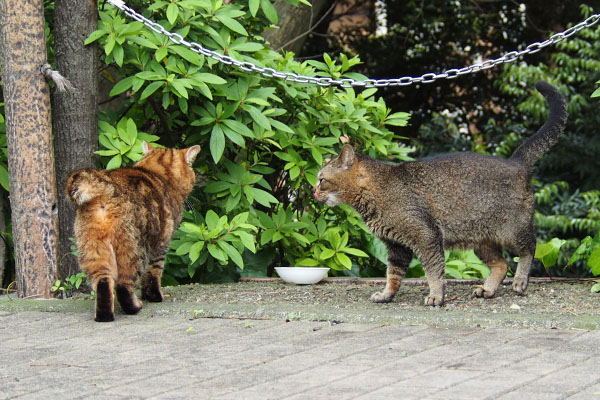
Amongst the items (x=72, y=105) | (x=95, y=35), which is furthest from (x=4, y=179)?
(x=95, y=35)

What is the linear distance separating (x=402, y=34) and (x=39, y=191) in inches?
359

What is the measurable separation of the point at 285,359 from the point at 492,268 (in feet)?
8.31

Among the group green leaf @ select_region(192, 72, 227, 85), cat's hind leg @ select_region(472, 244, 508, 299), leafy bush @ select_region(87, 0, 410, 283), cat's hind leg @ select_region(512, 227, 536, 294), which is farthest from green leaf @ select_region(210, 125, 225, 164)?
cat's hind leg @ select_region(512, 227, 536, 294)

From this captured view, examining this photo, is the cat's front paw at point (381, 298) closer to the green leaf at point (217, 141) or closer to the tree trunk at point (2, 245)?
the green leaf at point (217, 141)

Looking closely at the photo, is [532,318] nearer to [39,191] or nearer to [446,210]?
[446,210]

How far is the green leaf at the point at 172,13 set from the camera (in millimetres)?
5703

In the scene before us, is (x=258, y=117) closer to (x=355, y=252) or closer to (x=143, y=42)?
(x=143, y=42)

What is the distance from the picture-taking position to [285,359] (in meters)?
3.82

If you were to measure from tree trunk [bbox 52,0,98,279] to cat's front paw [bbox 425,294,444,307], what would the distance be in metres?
2.49

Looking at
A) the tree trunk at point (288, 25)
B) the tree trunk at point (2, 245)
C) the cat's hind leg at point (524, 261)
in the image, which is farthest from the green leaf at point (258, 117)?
the tree trunk at point (288, 25)

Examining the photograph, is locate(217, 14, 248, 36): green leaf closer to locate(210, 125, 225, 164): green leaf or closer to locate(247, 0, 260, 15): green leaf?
locate(247, 0, 260, 15): green leaf

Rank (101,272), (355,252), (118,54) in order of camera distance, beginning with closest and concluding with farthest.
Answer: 1. (101,272)
2. (118,54)
3. (355,252)

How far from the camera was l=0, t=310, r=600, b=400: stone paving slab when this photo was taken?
3.29 meters

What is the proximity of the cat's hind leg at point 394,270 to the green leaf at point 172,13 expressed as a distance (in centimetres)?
210
